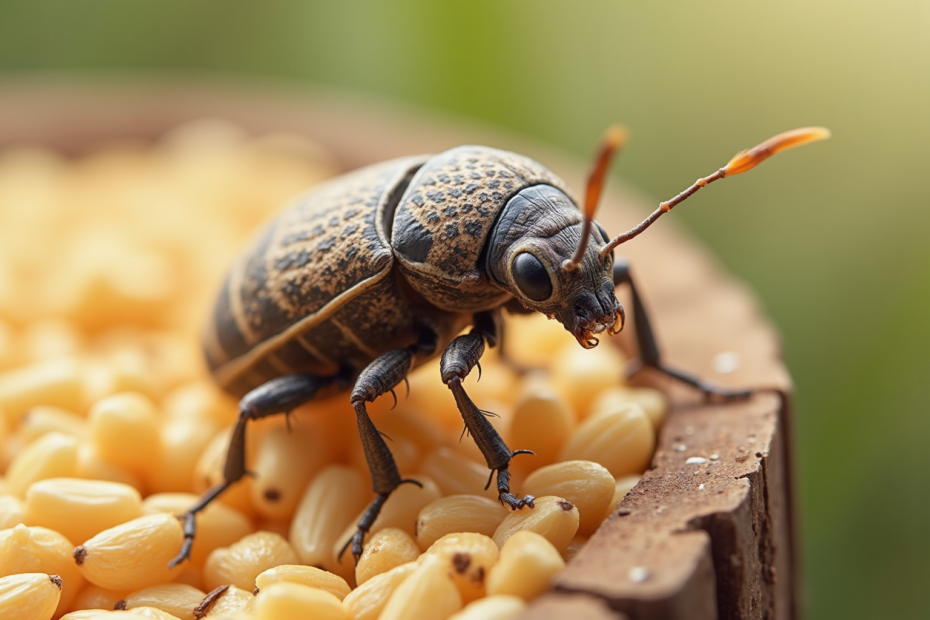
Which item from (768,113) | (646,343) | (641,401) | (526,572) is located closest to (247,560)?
(526,572)

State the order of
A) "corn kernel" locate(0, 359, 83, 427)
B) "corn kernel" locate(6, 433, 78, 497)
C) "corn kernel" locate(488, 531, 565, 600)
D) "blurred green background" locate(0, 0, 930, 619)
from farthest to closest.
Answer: "blurred green background" locate(0, 0, 930, 619) < "corn kernel" locate(0, 359, 83, 427) < "corn kernel" locate(6, 433, 78, 497) < "corn kernel" locate(488, 531, 565, 600)

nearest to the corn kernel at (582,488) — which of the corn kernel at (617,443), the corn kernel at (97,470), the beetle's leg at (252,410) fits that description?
the corn kernel at (617,443)

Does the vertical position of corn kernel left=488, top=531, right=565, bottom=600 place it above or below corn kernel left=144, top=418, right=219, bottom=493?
above

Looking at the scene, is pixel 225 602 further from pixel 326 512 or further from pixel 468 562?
pixel 468 562

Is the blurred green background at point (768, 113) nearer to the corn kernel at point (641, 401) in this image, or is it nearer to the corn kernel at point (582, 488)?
the corn kernel at point (641, 401)

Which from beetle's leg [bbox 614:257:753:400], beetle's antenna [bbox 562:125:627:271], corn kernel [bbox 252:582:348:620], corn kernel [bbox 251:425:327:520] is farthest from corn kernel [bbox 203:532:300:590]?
beetle's leg [bbox 614:257:753:400]

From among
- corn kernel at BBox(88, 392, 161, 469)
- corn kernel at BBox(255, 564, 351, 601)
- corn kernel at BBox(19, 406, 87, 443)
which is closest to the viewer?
corn kernel at BBox(255, 564, 351, 601)

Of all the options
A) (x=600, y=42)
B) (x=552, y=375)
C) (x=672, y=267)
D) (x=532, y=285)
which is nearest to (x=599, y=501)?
(x=532, y=285)

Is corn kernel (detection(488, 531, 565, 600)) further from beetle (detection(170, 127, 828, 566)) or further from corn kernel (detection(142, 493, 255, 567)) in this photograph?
corn kernel (detection(142, 493, 255, 567))
